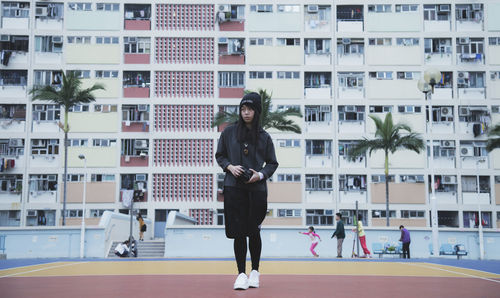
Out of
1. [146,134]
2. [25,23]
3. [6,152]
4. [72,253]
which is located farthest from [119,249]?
[25,23]

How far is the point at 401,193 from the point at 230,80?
15511 millimetres

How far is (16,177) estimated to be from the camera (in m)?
41.1

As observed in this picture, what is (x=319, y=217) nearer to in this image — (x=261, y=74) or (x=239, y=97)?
(x=239, y=97)

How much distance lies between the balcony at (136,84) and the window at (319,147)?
42.4 ft

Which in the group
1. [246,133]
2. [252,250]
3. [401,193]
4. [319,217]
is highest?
[246,133]

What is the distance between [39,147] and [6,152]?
8.20 ft

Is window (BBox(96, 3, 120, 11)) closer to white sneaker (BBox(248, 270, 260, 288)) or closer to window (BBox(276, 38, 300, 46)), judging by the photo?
window (BBox(276, 38, 300, 46))

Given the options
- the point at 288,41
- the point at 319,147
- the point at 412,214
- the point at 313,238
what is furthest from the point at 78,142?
the point at 412,214

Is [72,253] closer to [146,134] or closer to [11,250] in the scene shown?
[11,250]

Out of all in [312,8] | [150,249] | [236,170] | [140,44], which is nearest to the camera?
[236,170]

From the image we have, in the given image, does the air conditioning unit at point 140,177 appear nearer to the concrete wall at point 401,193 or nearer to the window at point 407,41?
the concrete wall at point 401,193

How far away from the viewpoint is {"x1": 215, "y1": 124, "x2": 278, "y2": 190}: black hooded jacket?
5.61 m

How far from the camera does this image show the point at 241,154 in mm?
5684

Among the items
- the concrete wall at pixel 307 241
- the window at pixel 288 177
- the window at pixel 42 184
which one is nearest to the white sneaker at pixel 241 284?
the concrete wall at pixel 307 241
